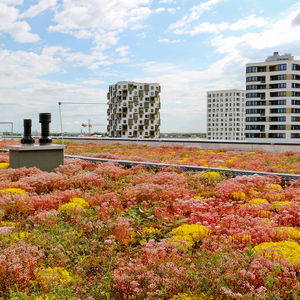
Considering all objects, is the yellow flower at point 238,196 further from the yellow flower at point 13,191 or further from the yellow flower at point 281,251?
the yellow flower at point 13,191

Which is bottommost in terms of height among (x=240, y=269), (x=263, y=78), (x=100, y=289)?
(x=100, y=289)

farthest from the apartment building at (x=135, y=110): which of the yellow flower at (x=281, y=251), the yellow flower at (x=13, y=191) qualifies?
the yellow flower at (x=281, y=251)

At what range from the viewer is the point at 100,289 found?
3.26m

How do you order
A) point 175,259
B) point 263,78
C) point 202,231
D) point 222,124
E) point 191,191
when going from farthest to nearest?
point 222,124
point 263,78
point 191,191
point 202,231
point 175,259

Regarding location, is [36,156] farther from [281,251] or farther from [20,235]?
[281,251]

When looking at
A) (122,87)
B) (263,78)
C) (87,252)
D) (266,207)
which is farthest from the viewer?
(122,87)

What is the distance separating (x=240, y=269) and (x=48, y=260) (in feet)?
7.81

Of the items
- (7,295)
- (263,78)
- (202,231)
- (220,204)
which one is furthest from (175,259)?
(263,78)

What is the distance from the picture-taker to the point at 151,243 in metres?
4.10

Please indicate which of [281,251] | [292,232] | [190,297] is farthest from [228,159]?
[190,297]

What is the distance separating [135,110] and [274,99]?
48.9 meters

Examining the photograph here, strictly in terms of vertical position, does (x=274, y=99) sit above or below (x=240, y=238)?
above

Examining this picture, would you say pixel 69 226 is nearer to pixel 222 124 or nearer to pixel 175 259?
pixel 175 259

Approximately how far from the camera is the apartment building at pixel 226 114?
160188 millimetres
